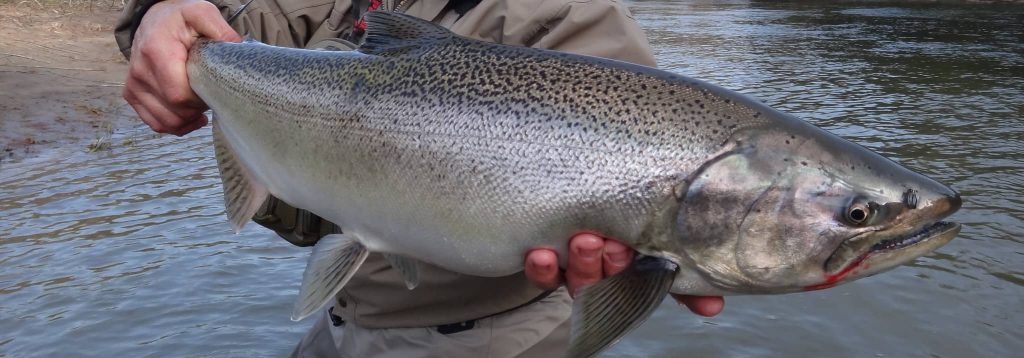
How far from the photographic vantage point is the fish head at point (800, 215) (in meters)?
2.14

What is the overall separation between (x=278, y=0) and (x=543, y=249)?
159cm

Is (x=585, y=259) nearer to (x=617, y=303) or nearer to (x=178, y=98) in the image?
(x=617, y=303)

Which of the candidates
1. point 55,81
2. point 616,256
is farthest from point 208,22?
point 55,81

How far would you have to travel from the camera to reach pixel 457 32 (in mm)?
2965

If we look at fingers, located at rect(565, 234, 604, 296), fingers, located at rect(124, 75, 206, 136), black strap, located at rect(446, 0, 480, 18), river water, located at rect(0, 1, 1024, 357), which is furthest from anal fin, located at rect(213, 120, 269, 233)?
river water, located at rect(0, 1, 1024, 357)

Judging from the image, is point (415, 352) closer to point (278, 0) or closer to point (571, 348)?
point (571, 348)

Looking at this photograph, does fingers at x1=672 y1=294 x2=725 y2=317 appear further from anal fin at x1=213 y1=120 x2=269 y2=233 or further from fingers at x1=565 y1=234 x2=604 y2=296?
anal fin at x1=213 y1=120 x2=269 y2=233

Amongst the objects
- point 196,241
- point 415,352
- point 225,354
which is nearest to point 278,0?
point 415,352

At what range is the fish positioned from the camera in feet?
7.09

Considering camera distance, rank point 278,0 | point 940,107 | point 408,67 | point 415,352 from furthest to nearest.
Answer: point 940,107, point 278,0, point 415,352, point 408,67

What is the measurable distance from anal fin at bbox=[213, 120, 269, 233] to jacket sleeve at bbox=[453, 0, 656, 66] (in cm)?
94

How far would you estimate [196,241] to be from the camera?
745 cm

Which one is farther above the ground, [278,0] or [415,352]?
[278,0]

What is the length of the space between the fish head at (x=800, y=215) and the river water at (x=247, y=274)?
378cm
